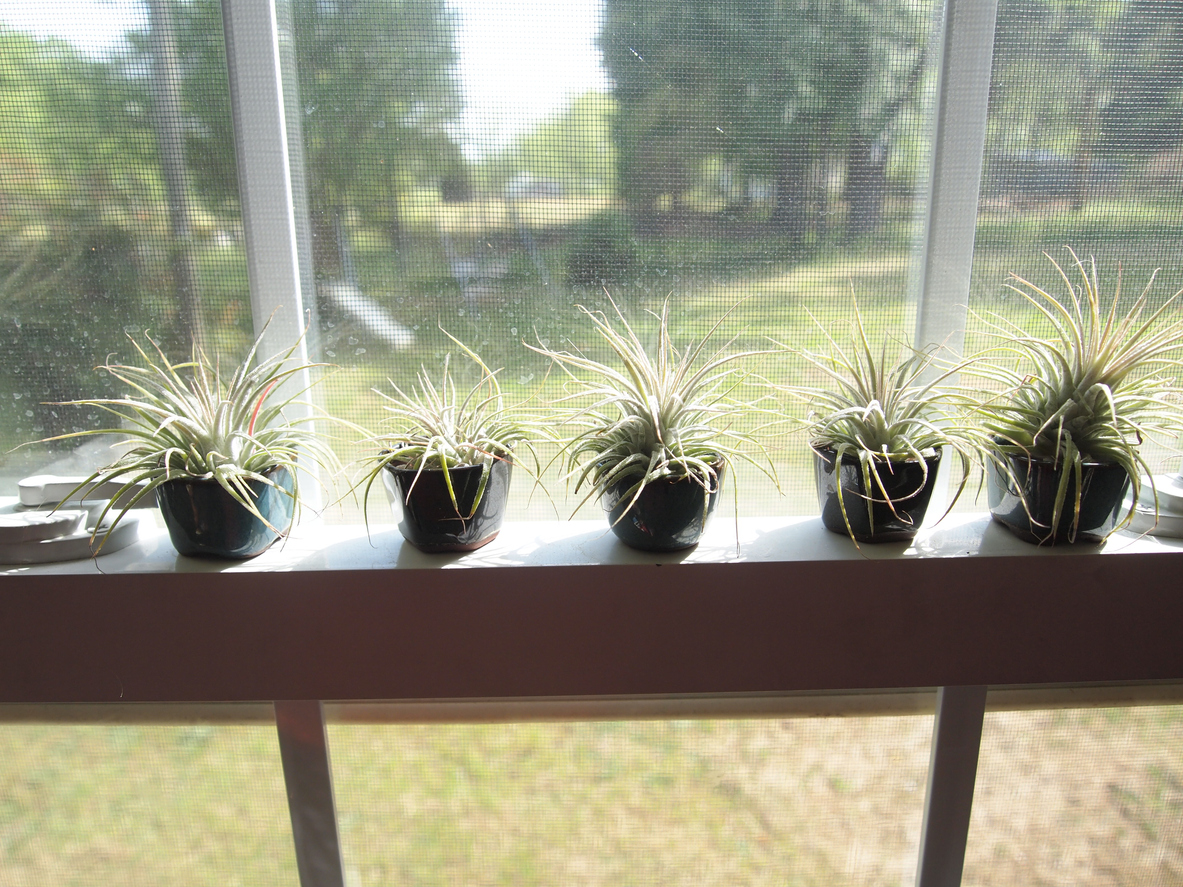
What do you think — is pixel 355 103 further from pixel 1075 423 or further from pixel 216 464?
pixel 1075 423

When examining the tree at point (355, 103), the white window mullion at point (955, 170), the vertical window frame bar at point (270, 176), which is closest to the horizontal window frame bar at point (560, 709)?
the vertical window frame bar at point (270, 176)

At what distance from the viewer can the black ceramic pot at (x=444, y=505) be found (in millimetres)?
1140

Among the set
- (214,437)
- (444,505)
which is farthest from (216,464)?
(444,505)

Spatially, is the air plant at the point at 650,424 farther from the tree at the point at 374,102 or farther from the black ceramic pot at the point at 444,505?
the tree at the point at 374,102

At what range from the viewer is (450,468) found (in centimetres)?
114

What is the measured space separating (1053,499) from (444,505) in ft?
3.04

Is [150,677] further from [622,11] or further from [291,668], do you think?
[622,11]

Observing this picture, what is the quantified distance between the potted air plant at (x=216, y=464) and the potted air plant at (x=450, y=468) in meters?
0.15

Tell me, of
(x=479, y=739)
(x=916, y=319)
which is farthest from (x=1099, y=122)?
(x=479, y=739)

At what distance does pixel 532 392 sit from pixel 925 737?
919 mm

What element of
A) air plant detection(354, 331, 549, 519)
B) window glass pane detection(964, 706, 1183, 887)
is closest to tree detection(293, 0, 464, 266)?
air plant detection(354, 331, 549, 519)

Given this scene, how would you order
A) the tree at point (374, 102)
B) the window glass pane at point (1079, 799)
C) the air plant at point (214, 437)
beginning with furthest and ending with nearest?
the window glass pane at point (1079, 799), the tree at point (374, 102), the air plant at point (214, 437)

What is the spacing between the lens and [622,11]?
1.23 metres

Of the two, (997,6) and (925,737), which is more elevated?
(997,6)
